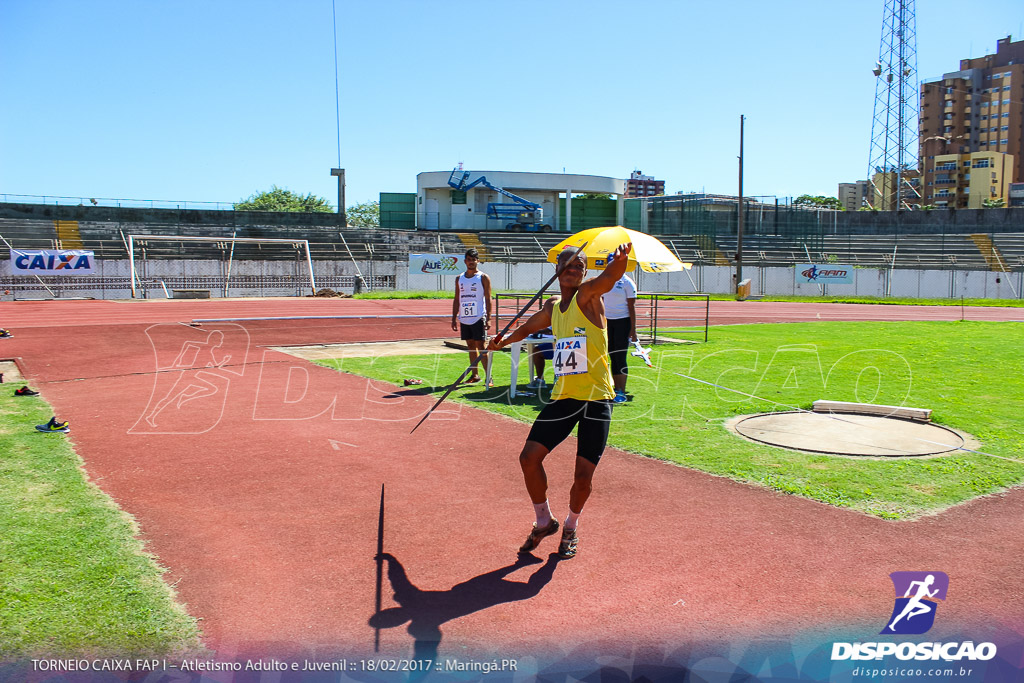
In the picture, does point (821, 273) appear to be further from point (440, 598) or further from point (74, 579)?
point (74, 579)

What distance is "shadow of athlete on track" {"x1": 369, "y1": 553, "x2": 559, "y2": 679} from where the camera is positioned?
3969mm

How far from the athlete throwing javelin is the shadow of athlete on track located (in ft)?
1.15

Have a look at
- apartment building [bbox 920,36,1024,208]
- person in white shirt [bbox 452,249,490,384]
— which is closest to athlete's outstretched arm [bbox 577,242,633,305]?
person in white shirt [bbox 452,249,490,384]

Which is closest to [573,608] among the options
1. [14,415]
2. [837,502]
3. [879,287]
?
[837,502]

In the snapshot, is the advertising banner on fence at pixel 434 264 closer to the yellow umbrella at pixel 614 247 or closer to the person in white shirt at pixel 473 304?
the yellow umbrella at pixel 614 247

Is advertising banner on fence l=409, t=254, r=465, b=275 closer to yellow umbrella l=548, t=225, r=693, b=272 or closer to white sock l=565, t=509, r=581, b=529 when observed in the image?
yellow umbrella l=548, t=225, r=693, b=272

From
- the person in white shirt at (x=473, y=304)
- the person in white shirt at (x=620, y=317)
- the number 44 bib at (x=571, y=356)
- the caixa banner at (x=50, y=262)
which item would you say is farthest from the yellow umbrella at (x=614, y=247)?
the caixa banner at (x=50, y=262)

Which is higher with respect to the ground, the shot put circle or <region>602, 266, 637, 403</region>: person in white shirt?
<region>602, 266, 637, 403</region>: person in white shirt

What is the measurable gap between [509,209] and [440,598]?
185 ft

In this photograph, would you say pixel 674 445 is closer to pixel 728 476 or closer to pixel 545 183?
pixel 728 476

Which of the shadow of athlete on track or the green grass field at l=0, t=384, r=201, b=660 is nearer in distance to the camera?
the green grass field at l=0, t=384, r=201, b=660

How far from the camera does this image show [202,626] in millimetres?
3963

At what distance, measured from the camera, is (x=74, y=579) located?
14.6 ft

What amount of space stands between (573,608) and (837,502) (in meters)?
2.82
